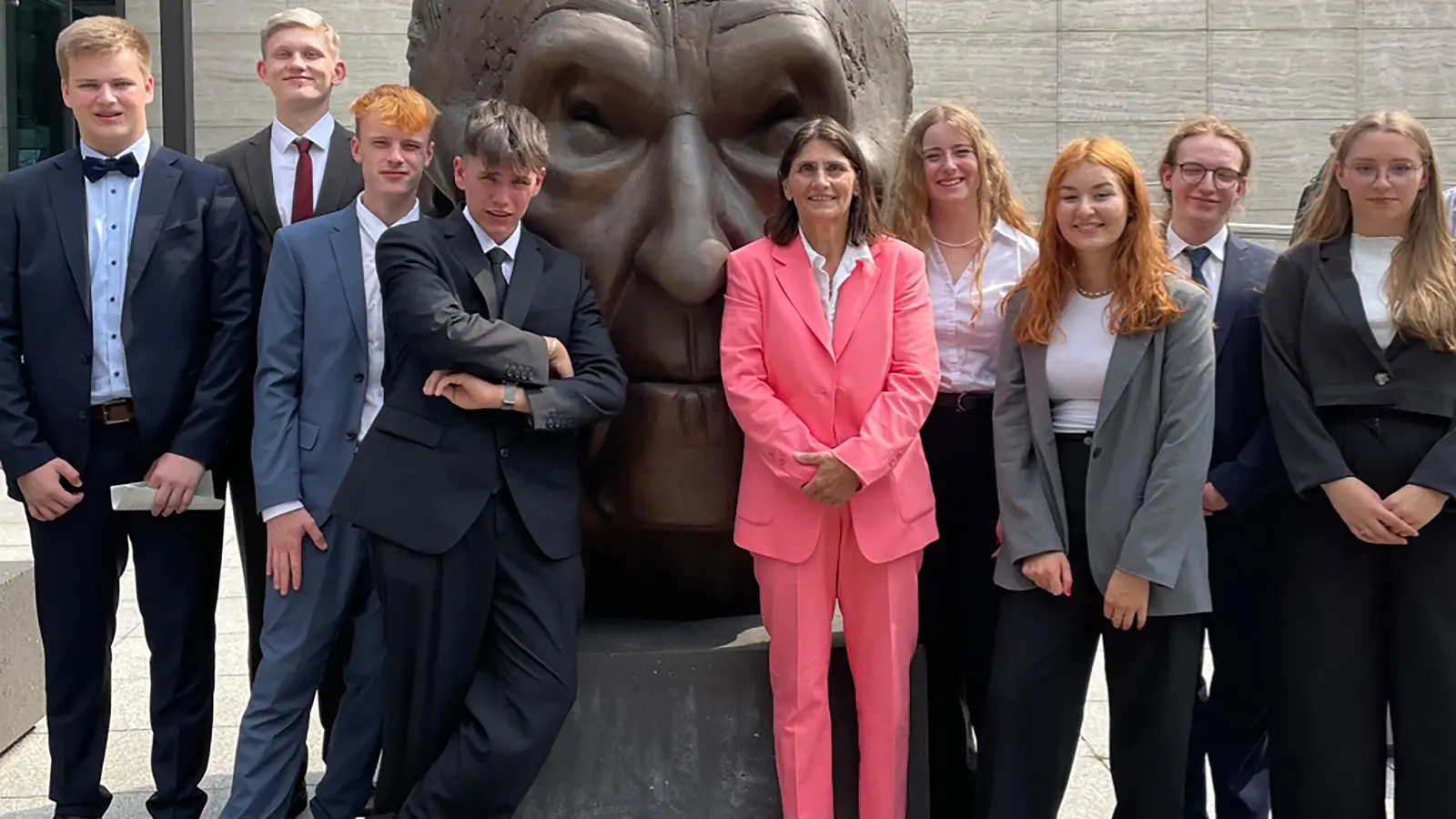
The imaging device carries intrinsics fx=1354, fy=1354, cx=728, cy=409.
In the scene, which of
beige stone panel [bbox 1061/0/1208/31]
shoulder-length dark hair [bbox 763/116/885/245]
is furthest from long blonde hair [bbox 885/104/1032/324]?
beige stone panel [bbox 1061/0/1208/31]

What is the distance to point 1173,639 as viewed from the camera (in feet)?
10.1

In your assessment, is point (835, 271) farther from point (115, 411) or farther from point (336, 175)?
point (115, 411)

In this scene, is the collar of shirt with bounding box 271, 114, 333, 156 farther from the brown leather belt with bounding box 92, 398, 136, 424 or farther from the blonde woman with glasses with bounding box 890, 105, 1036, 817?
the blonde woman with glasses with bounding box 890, 105, 1036, 817

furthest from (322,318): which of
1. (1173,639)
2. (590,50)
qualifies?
(1173,639)

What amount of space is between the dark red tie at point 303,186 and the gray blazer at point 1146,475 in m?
2.17

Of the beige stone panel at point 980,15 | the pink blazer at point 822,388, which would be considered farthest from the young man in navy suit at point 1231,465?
the beige stone panel at point 980,15

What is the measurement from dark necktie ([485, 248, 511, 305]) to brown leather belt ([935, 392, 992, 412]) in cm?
116

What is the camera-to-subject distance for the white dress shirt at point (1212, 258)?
3.51 m

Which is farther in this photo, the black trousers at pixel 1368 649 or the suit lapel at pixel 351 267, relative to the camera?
the suit lapel at pixel 351 267

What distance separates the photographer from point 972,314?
3.58 metres

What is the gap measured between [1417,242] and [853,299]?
1.32m

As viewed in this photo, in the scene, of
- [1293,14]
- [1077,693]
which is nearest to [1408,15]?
[1293,14]

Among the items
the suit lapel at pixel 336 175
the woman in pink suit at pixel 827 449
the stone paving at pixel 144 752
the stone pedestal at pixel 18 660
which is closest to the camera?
the woman in pink suit at pixel 827 449

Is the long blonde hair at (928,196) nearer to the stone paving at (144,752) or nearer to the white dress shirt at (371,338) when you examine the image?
the white dress shirt at (371,338)
